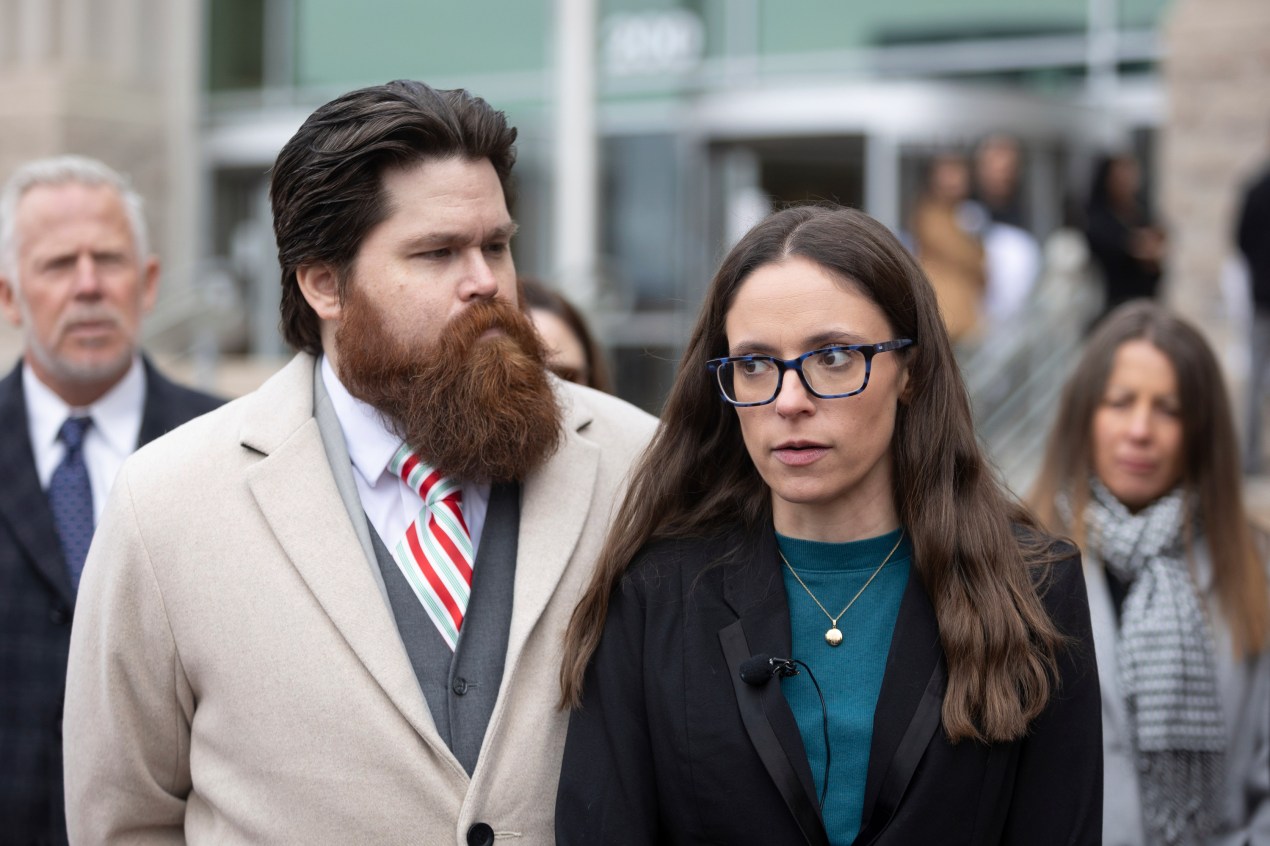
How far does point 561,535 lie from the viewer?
2.75 meters

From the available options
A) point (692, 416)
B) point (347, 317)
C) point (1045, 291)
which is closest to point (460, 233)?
point (347, 317)

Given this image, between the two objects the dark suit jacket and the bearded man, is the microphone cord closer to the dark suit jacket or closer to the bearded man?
the bearded man

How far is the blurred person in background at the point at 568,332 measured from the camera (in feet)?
14.2

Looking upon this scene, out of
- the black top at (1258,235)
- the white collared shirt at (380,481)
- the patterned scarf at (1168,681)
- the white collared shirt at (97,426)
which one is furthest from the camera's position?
the black top at (1258,235)

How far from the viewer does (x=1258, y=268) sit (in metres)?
7.88

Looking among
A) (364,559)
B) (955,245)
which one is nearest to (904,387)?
(364,559)

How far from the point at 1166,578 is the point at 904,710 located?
1.82m

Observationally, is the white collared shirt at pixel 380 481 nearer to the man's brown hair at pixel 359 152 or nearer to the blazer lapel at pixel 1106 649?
the man's brown hair at pixel 359 152

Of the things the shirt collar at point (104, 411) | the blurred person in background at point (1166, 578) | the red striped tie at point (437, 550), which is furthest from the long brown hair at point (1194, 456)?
the shirt collar at point (104, 411)

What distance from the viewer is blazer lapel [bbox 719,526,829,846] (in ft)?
7.42

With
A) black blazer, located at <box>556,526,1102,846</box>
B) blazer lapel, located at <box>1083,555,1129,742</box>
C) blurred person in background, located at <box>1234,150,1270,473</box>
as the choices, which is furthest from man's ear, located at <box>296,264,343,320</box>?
blurred person in background, located at <box>1234,150,1270,473</box>

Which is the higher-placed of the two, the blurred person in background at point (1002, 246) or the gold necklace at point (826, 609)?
the blurred person in background at point (1002, 246)

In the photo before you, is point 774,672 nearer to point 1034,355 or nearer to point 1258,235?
point 1258,235

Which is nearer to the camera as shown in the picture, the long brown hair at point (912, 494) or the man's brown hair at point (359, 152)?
the long brown hair at point (912, 494)
